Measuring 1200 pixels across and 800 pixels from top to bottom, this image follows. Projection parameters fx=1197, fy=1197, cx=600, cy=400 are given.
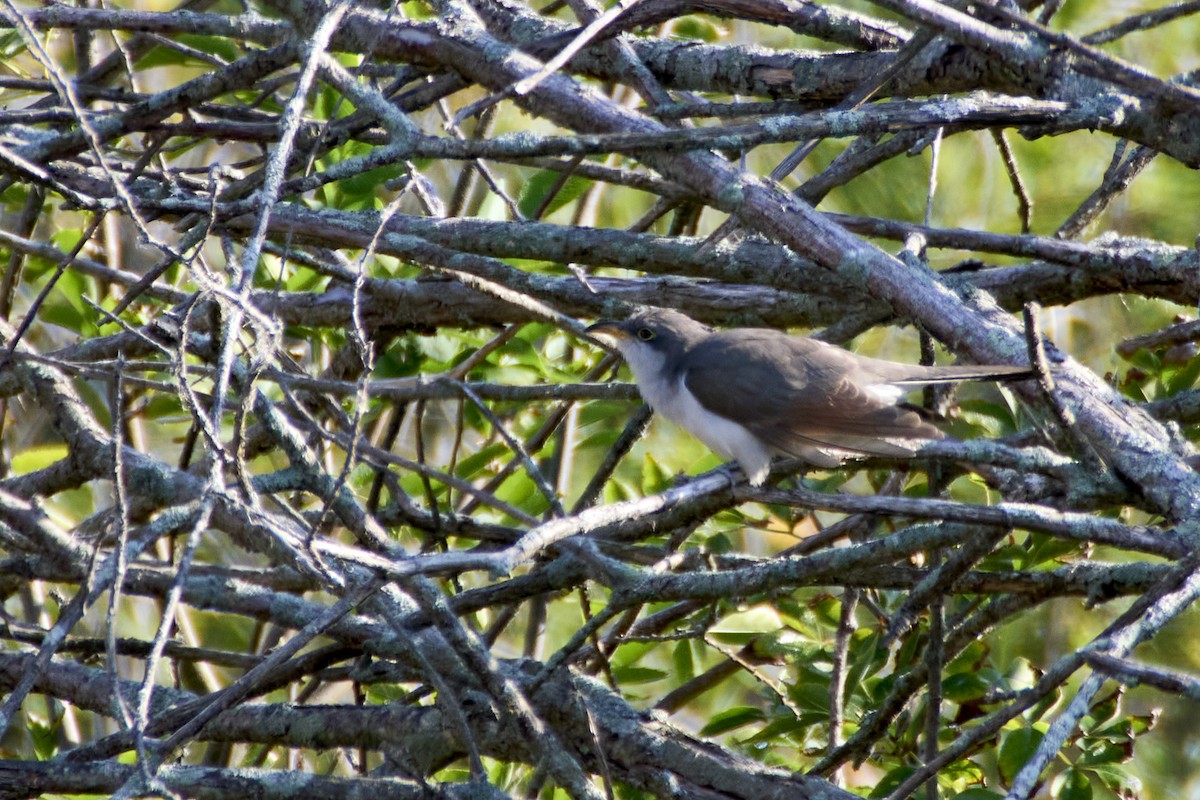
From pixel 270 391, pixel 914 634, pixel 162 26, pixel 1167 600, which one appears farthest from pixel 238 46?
pixel 1167 600

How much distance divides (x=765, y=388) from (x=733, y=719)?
1008mm

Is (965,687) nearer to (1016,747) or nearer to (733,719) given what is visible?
(1016,747)

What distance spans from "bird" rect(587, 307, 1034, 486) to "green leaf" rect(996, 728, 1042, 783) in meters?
0.80

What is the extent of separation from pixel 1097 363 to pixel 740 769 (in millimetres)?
3838

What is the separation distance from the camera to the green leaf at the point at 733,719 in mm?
3578

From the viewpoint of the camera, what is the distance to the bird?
3.38 m

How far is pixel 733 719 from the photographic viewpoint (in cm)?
359

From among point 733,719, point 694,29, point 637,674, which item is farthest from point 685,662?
point 694,29

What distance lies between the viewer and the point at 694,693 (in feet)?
13.7

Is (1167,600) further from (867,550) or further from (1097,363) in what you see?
(1097,363)

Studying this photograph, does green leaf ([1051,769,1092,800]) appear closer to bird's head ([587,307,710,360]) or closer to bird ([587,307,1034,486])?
bird ([587,307,1034,486])

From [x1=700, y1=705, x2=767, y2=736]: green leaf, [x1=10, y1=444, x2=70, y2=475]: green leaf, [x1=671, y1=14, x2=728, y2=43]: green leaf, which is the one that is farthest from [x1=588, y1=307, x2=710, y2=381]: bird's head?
[x1=10, y1=444, x2=70, y2=475]: green leaf

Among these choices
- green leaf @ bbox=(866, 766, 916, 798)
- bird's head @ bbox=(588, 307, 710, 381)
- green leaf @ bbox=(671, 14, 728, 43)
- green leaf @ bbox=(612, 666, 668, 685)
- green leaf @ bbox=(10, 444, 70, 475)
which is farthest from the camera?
green leaf @ bbox=(671, 14, 728, 43)

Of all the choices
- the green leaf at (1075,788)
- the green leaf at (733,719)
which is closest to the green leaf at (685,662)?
the green leaf at (733,719)
